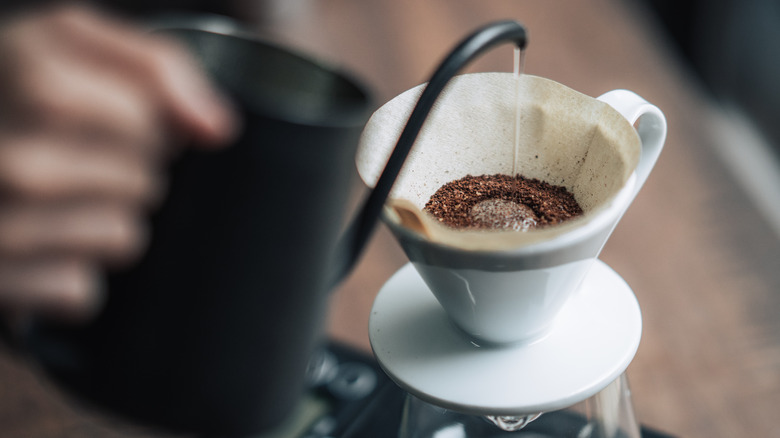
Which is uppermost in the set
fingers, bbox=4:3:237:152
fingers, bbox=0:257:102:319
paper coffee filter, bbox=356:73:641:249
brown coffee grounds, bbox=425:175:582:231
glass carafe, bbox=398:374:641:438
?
fingers, bbox=4:3:237:152

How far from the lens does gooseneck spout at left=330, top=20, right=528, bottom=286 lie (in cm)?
20

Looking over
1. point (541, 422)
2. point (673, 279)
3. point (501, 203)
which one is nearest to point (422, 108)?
point (501, 203)

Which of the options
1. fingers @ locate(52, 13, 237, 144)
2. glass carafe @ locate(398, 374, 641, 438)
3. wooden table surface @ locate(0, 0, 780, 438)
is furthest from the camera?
wooden table surface @ locate(0, 0, 780, 438)

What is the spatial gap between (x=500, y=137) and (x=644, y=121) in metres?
0.05

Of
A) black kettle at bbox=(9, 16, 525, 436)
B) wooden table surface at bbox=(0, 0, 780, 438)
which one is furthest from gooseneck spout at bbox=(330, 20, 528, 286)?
wooden table surface at bbox=(0, 0, 780, 438)

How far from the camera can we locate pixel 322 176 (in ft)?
0.60

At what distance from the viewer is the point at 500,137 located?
257mm

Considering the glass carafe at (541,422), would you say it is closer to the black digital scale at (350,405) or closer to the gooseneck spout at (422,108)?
the black digital scale at (350,405)

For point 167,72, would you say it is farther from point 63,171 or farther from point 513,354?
point 513,354

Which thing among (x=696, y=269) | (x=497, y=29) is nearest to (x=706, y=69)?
(x=696, y=269)

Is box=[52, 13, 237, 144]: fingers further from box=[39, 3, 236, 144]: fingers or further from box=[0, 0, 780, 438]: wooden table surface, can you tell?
box=[0, 0, 780, 438]: wooden table surface

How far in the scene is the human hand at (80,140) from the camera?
0.18m

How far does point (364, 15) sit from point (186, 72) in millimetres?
924

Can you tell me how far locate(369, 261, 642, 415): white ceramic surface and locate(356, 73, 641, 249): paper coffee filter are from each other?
5 cm
